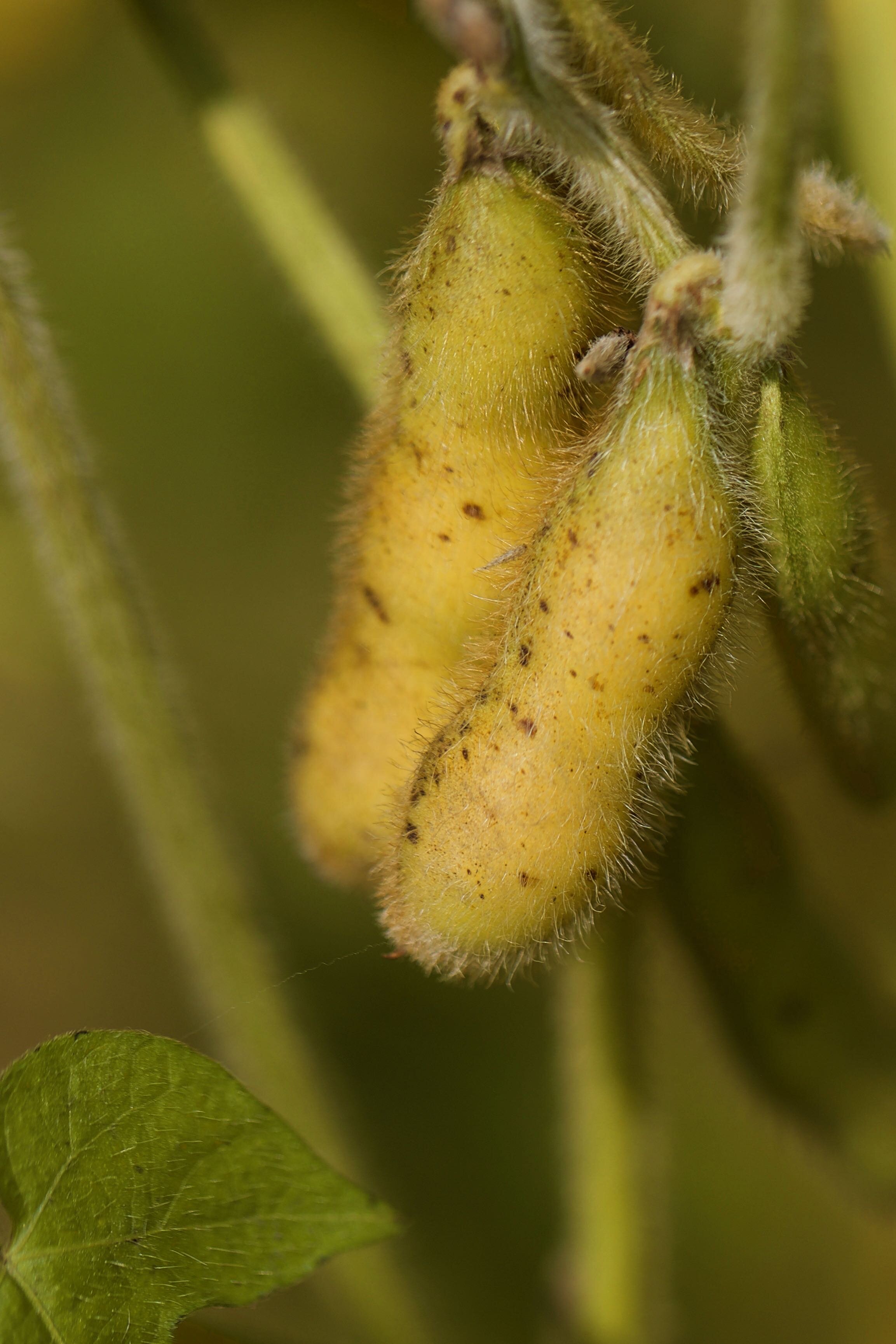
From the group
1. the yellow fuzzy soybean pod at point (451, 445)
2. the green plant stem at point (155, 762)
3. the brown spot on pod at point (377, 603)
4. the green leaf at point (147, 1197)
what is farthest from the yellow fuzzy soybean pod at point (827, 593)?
the green plant stem at point (155, 762)

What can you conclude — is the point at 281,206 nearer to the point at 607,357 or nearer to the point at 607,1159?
the point at 607,357

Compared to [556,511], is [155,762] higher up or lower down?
lower down

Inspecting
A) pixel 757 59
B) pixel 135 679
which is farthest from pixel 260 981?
pixel 757 59

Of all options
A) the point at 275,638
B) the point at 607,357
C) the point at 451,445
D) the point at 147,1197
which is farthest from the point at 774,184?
the point at 275,638

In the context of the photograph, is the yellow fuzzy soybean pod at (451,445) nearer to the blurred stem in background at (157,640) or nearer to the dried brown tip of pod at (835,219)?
the dried brown tip of pod at (835,219)

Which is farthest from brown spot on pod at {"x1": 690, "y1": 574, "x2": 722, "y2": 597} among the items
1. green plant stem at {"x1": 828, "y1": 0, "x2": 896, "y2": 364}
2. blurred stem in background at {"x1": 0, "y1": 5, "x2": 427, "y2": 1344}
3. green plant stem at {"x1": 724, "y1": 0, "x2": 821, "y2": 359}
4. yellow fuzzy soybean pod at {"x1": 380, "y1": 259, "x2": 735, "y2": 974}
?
A: green plant stem at {"x1": 828, "y1": 0, "x2": 896, "y2": 364}

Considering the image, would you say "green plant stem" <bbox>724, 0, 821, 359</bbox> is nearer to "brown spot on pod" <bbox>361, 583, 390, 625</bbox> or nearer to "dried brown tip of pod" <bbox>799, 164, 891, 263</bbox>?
"dried brown tip of pod" <bbox>799, 164, 891, 263</bbox>
